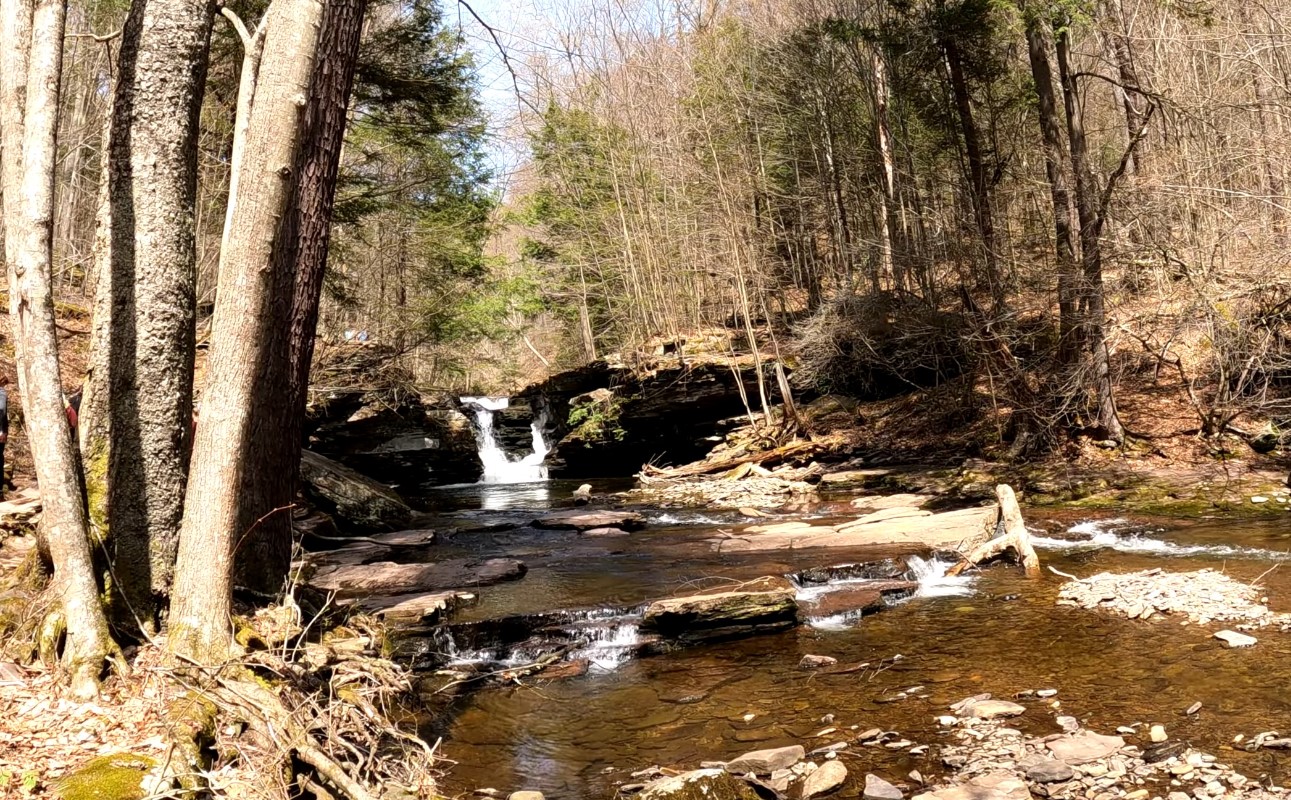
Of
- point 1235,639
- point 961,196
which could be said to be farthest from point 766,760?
point 961,196

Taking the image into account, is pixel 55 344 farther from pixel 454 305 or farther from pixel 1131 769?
pixel 454 305

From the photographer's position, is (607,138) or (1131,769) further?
(607,138)

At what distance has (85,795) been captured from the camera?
3.02 meters

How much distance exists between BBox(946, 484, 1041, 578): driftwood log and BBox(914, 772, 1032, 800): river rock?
5.21 m

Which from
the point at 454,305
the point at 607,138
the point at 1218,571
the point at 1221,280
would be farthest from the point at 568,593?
the point at 607,138

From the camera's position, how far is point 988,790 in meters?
4.25

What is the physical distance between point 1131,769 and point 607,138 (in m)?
21.5

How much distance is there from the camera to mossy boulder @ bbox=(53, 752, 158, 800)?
3.03 metres

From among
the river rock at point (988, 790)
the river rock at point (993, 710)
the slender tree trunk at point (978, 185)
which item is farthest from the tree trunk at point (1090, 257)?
the river rock at point (988, 790)

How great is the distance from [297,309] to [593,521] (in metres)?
8.84

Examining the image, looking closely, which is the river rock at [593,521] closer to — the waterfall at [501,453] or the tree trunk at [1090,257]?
the tree trunk at [1090,257]

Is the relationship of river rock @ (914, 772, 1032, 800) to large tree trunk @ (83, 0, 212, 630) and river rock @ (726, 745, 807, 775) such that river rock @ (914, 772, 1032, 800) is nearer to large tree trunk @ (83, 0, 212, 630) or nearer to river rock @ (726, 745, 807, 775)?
river rock @ (726, 745, 807, 775)

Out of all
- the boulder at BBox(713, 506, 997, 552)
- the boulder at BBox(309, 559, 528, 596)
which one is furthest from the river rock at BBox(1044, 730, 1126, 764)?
the boulder at BBox(309, 559, 528, 596)

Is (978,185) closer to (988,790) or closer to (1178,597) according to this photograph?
(1178,597)
